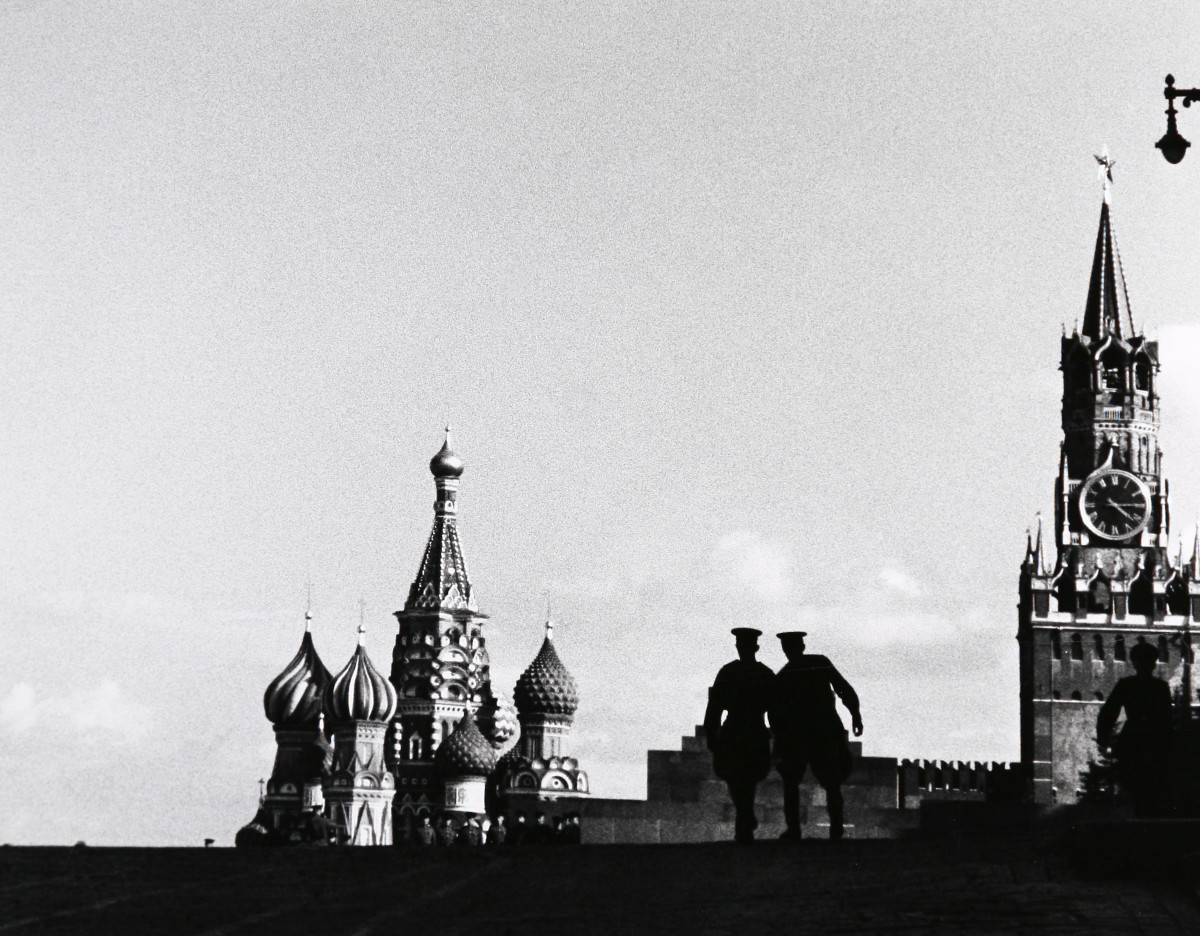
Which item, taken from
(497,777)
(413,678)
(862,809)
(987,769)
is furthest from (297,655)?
(862,809)

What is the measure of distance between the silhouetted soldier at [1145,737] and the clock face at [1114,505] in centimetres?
11394

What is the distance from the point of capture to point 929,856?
50.8 ft

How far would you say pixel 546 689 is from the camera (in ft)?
488

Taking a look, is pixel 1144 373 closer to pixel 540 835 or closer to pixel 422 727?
pixel 422 727

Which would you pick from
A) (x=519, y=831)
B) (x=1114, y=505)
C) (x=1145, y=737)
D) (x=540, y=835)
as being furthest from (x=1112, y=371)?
(x=1145, y=737)

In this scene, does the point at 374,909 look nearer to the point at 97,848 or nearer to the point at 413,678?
the point at 97,848

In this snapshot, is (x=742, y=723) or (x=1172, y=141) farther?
(x=1172, y=141)

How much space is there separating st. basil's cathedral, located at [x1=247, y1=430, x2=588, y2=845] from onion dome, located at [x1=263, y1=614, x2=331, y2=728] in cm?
6

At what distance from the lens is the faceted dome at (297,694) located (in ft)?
508

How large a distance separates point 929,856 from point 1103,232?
124 meters

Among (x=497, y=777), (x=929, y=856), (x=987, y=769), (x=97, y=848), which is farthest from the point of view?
(x=497, y=777)

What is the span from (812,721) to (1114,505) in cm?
11508

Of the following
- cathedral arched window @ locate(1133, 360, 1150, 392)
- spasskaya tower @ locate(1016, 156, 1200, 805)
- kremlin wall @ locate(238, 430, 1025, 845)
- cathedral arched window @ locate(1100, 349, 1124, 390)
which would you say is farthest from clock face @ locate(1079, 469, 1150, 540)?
kremlin wall @ locate(238, 430, 1025, 845)

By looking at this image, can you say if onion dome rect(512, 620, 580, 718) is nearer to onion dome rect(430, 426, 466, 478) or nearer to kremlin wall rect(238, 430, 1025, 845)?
kremlin wall rect(238, 430, 1025, 845)
